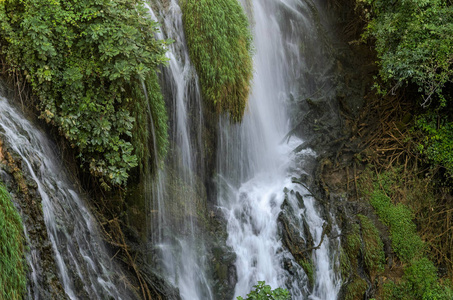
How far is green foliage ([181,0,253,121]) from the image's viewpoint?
6734mm

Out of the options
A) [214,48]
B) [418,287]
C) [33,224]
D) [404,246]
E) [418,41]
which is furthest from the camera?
[404,246]

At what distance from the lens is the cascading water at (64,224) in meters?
4.27

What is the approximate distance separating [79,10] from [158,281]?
356 centimetres

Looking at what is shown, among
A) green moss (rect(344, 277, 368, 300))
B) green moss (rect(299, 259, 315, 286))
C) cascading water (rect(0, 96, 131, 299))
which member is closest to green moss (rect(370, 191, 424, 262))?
green moss (rect(344, 277, 368, 300))

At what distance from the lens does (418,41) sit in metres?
7.47

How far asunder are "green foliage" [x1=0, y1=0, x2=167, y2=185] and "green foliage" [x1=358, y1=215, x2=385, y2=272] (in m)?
4.51

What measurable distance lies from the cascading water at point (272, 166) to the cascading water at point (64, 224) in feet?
7.88

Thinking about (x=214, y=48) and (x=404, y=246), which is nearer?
(x=214, y=48)

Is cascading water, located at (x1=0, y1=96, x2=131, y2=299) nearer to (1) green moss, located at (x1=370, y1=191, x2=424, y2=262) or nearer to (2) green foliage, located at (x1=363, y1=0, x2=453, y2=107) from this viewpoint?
(1) green moss, located at (x1=370, y1=191, x2=424, y2=262)

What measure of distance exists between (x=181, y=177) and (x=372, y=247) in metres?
3.64

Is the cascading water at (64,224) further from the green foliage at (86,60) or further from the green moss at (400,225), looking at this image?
the green moss at (400,225)

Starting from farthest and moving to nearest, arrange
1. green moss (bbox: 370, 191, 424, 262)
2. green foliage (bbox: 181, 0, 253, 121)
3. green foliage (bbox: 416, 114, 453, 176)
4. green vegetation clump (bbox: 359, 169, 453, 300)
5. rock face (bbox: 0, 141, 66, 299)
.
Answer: green foliage (bbox: 416, 114, 453, 176) → green moss (bbox: 370, 191, 424, 262) → green vegetation clump (bbox: 359, 169, 453, 300) → green foliage (bbox: 181, 0, 253, 121) → rock face (bbox: 0, 141, 66, 299)

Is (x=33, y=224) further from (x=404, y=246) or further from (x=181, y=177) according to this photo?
(x=404, y=246)

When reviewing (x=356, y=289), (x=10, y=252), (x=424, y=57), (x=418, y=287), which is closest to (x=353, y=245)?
(x=356, y=289)
